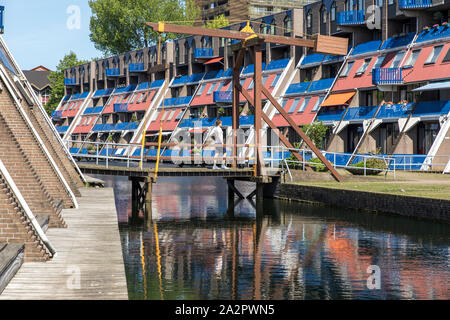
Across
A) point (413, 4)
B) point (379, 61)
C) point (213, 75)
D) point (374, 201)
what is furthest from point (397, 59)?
point (213, 75)

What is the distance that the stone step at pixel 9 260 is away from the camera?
9.76m

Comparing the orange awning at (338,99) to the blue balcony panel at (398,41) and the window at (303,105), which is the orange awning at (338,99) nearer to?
the window at (303,105)

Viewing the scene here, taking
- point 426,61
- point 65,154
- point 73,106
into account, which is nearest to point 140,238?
point 65,154

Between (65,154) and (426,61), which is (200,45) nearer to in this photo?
(426,61)

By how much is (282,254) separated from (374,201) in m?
9.49

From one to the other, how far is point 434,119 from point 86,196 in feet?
91.0

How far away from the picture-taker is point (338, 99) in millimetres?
55875

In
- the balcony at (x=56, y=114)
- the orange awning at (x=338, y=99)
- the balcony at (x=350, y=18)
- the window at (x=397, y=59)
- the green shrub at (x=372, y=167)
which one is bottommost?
the green shrub at (x=372, y=167)

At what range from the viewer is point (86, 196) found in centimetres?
2494

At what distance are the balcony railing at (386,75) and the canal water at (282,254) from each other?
22679 millimetres

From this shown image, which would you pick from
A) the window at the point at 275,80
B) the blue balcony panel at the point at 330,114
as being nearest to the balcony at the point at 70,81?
the window at the point at 275,80

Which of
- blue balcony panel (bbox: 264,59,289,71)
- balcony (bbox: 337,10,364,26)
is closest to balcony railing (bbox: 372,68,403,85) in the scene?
balcony (bbox: 337,10,364,26)

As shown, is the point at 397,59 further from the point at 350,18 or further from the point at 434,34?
the point at 350,18

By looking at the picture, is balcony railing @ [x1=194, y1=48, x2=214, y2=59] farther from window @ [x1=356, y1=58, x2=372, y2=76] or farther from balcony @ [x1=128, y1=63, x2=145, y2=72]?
window @ [x1=356, y1=58, x2=372, y2=76]
